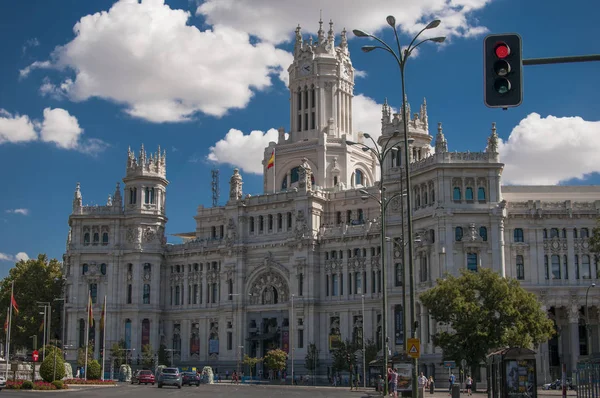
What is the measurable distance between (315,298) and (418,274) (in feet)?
59.4

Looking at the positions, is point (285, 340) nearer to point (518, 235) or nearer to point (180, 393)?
point (518, 235)

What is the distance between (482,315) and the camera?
241 ft

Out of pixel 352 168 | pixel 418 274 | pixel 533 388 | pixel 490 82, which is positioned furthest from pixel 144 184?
pixel 490 82

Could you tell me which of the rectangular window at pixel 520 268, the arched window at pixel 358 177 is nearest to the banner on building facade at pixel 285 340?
the arched window at pixel 358 177

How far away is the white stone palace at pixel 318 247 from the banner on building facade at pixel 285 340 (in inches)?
8.3

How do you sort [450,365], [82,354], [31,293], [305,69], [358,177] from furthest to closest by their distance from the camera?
1. [31,293]
2. [305,69]
3. [358,177]
4. [82,354]
5. [450,365]

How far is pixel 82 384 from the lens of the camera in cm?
8400

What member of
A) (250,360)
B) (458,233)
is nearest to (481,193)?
(458,233)

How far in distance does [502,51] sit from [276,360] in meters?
92.5

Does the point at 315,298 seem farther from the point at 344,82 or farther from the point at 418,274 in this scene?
the point at 344,82

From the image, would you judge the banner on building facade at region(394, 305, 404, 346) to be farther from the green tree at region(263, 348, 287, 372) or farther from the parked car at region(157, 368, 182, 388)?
the parked car at region(157, 368, 182, 388)

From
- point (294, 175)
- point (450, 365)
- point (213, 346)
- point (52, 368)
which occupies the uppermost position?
point (294, 175)

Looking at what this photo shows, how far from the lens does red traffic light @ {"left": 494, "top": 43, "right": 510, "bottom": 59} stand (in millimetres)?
21281

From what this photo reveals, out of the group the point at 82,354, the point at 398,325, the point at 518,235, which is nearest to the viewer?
the point at 518,235
